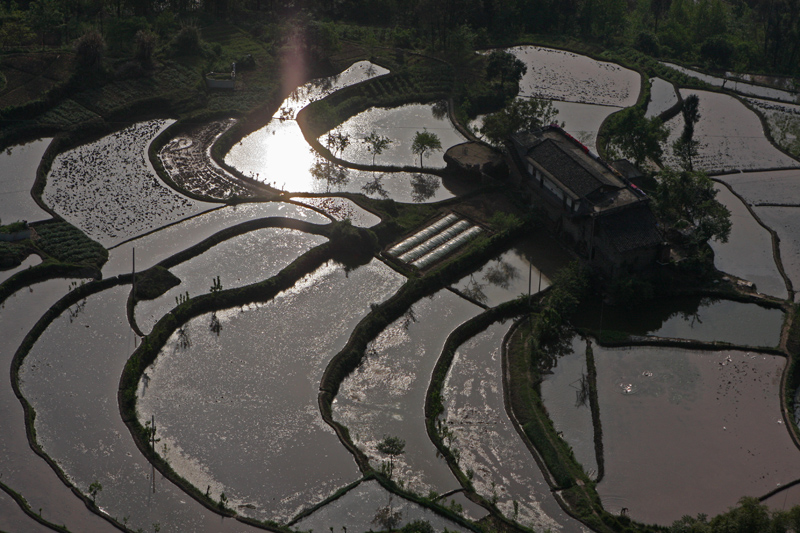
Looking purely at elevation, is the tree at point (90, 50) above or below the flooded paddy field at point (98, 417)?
above

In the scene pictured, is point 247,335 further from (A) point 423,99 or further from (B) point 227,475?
(A) point 423,99

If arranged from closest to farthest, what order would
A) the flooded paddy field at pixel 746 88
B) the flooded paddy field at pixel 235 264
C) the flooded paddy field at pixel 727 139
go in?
1. the flooded paddy field at pixel 235 264
2. the flooded paddy field at pixel 727 139
3. the flooded paddy field at pixel 746 88

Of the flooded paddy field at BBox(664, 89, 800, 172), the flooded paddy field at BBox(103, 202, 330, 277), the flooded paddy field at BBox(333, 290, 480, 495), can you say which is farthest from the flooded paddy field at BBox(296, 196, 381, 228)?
the flooded paddy field at BBox(664, 89, 800, 172)

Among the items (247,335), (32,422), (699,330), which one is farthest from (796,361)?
(32,422)

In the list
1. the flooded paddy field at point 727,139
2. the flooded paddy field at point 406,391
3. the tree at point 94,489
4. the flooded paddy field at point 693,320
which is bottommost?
the tree at point 94,489

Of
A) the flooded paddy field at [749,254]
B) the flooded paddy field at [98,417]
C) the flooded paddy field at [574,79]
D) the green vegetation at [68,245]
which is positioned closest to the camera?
the flooded paddy field at [98,417]

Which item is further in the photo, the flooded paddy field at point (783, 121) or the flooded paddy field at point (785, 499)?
the flooded paddy field at point (783, 121)

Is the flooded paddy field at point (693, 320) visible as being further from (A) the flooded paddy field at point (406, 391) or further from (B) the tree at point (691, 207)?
(A) the flooded paddy field at point (406, 391)

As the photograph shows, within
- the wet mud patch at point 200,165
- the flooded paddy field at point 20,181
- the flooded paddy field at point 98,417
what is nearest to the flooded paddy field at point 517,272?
the wet mud patch at point 200,165

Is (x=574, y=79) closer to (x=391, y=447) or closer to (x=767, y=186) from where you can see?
(x=767, y=186)
